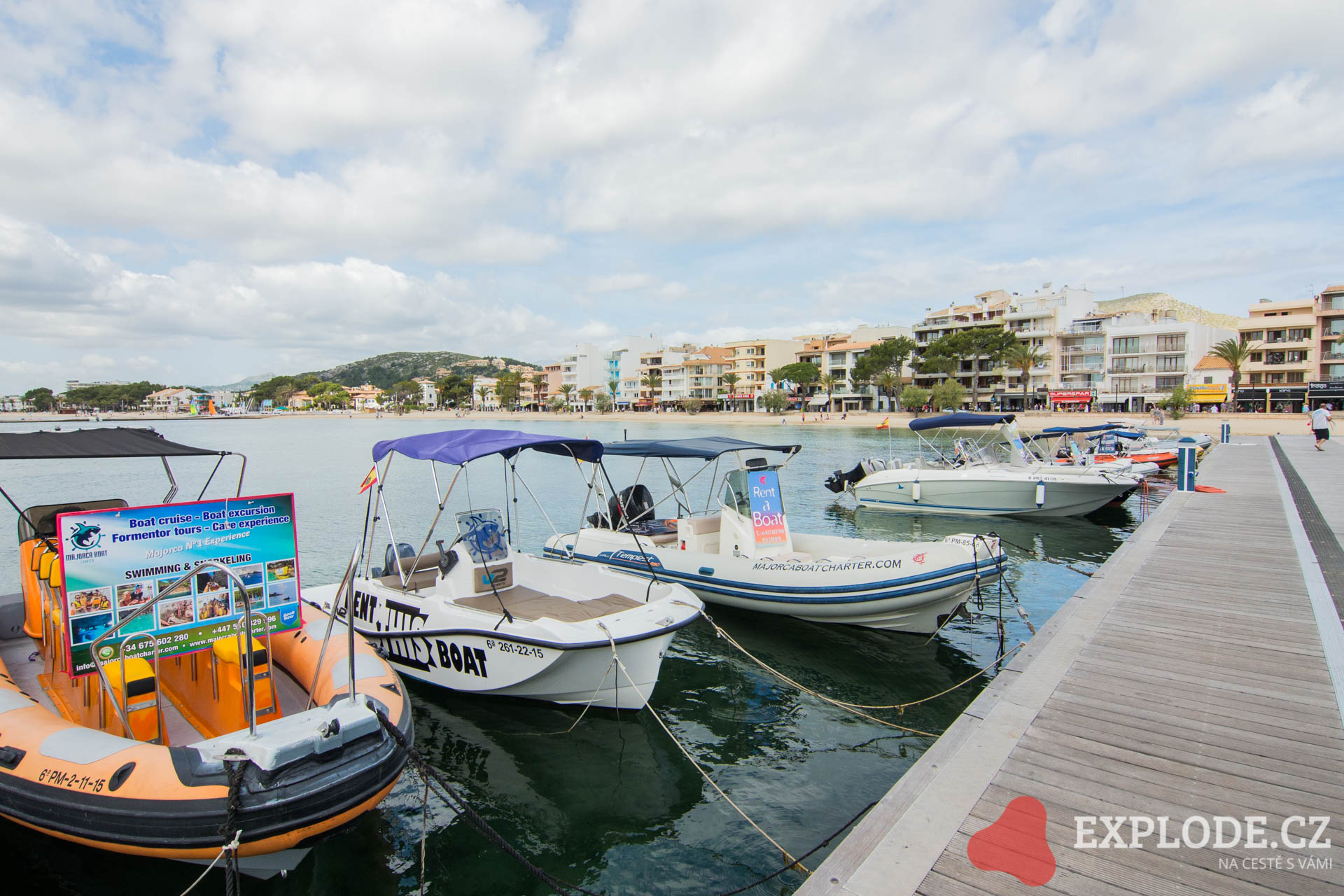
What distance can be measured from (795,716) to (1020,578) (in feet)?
29.0

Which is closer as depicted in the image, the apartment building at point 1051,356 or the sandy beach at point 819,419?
the sandy beach at point 819,419

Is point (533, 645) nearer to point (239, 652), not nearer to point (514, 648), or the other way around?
point (514, 648)

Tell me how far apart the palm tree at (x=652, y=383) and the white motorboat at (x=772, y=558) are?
110m

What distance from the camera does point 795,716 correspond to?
8547 mm

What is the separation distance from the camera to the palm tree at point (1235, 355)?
67812mm

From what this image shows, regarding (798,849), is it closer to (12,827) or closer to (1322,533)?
(12,827)

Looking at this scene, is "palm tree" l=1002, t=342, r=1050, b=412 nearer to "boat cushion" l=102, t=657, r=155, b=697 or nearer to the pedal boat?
the pedal boat

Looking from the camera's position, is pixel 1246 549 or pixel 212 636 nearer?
pixel 212 636

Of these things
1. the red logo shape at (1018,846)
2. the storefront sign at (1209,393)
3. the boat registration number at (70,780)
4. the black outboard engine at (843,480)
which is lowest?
the black outboard engine at (843,480)

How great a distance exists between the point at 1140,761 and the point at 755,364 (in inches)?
4385

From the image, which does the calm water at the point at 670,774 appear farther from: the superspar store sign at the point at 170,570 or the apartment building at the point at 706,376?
the apartment building at the point at 706,376

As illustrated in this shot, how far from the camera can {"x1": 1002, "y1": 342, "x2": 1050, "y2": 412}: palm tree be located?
80.6 metres

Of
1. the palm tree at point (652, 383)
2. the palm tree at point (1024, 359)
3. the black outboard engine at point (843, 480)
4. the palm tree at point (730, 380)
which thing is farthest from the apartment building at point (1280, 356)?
the palm tree at point (652, 383)

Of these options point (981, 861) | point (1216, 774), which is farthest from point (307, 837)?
point (1216, 774)
